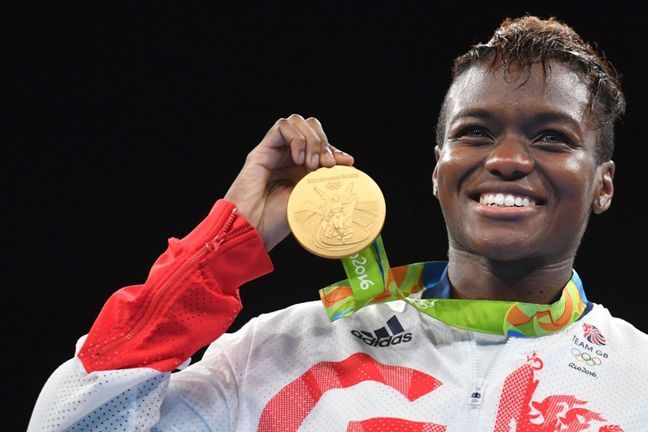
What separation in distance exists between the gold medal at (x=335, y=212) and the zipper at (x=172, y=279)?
0.14 m

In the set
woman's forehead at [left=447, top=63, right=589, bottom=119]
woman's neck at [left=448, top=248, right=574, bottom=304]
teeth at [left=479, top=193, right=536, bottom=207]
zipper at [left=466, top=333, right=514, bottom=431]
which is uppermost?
woman's forehead at [left=447, top=63, right=589, bottom=119]

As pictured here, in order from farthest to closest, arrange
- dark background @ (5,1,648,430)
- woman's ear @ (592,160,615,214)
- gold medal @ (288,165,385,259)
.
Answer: dark background @ (5,1,648,430) < woman's ear @ (592,160,615,214) < gold medal @ (288,165,385,259)

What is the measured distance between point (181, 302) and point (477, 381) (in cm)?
70

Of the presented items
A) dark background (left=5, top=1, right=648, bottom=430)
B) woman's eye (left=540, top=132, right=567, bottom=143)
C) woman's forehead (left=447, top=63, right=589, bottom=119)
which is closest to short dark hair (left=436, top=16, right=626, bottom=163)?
woman's forehead (left=447, top=63, right=589, bottom=119)

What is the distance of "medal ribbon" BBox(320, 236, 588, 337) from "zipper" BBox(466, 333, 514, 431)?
4cm

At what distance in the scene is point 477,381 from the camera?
2.05 meters

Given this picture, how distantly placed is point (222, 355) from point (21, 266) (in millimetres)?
1800

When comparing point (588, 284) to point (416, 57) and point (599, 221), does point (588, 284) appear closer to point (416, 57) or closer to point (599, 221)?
point (599, 221)

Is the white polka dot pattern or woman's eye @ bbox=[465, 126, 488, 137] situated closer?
the white polka dot pattern

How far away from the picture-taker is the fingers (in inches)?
83.0

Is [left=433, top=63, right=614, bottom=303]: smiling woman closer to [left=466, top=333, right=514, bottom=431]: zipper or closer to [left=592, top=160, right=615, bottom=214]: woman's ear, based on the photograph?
[left=592, top=160, right=615, bottom=214]: woman's ear

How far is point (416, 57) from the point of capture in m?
4.16

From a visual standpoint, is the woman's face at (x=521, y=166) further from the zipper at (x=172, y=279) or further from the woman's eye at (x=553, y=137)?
the zipper at (x=172, y=279)

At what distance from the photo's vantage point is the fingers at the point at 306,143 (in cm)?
211
